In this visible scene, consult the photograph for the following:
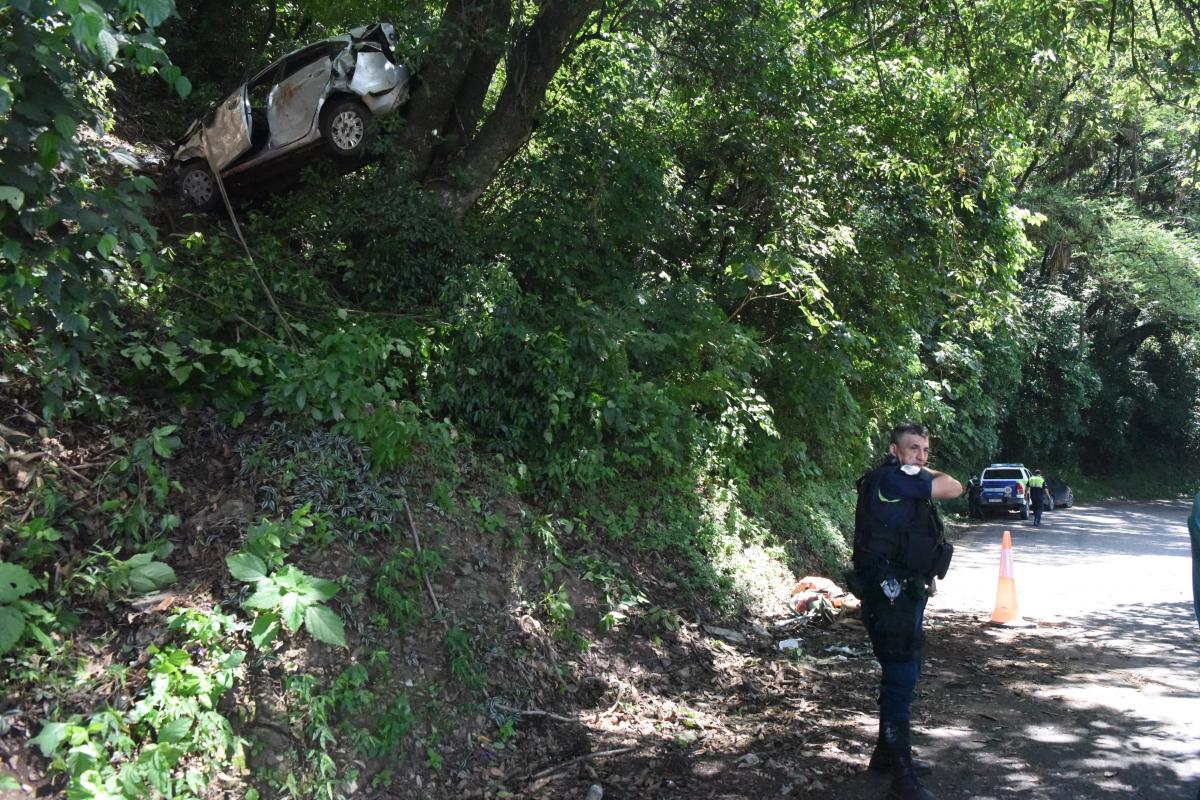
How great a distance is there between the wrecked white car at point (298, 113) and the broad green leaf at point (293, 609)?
6675mm

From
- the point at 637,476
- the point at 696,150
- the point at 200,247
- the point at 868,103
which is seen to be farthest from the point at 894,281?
the point at 200,247

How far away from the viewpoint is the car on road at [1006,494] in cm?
2681

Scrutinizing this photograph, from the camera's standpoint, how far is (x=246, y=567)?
5.00m

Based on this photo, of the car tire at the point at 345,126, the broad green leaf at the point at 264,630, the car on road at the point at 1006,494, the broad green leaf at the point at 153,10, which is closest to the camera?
the broad green leaf at the point at 153,10

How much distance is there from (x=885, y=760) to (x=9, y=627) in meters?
4.43

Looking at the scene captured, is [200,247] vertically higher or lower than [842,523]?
higher

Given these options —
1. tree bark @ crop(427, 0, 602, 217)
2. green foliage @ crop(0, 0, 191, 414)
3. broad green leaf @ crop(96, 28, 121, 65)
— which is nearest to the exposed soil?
green foliage @ crop(0, 0, 191, 414)

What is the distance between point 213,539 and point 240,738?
143 cm

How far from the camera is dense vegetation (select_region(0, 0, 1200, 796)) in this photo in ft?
16.2

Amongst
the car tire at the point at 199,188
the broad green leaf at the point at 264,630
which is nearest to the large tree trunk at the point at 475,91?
the car tire at the point at 199,188

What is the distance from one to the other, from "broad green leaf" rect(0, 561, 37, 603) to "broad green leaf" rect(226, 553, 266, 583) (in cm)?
88

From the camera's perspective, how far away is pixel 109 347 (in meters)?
6.37

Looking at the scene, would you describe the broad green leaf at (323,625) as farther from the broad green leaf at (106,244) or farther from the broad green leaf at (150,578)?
the broad green leaf at (106,244)

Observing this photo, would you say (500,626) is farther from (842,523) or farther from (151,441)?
(842,523)
